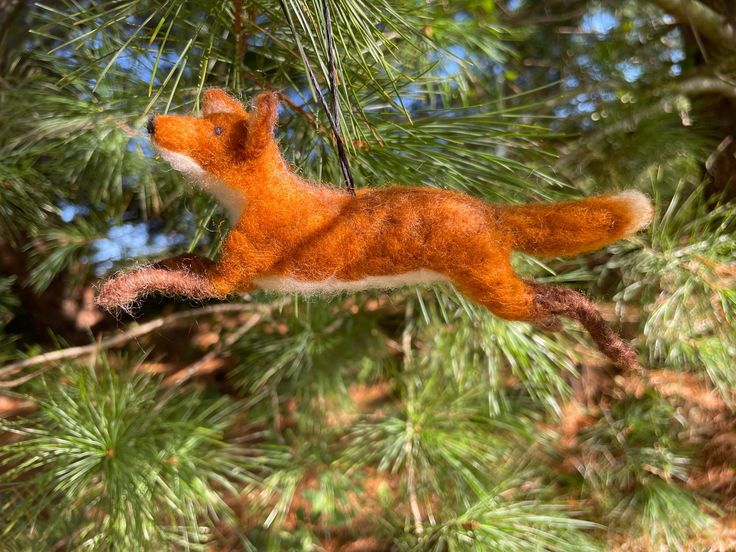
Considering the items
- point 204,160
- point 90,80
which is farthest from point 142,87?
point 204,160

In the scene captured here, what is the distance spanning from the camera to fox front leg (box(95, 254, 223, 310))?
10.5 inches

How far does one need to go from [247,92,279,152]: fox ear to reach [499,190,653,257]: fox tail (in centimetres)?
14

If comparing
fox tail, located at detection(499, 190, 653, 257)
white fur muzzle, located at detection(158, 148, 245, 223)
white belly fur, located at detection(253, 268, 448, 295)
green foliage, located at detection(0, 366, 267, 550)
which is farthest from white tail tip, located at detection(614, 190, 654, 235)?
green foliage, located at detection(0, 366, 267, 550)

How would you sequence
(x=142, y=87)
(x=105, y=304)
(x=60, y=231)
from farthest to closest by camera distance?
(x=60, y=231)
(x=142, y=87)
(x=105, y=304)

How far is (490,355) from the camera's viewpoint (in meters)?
0.63

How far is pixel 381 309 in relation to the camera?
0.94 metres

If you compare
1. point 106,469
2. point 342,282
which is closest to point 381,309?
point 106,469

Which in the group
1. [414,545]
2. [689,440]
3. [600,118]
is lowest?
[689,440]

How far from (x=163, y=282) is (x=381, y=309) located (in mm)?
682

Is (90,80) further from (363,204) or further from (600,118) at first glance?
(600,118)

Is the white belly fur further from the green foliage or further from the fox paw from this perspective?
the green foliage

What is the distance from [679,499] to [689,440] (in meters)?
0.21

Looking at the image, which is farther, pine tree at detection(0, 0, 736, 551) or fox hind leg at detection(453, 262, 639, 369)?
pine tree at detection(0, 0, 736, 551)

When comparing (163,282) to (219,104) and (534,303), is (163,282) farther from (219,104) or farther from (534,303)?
(534,303)
